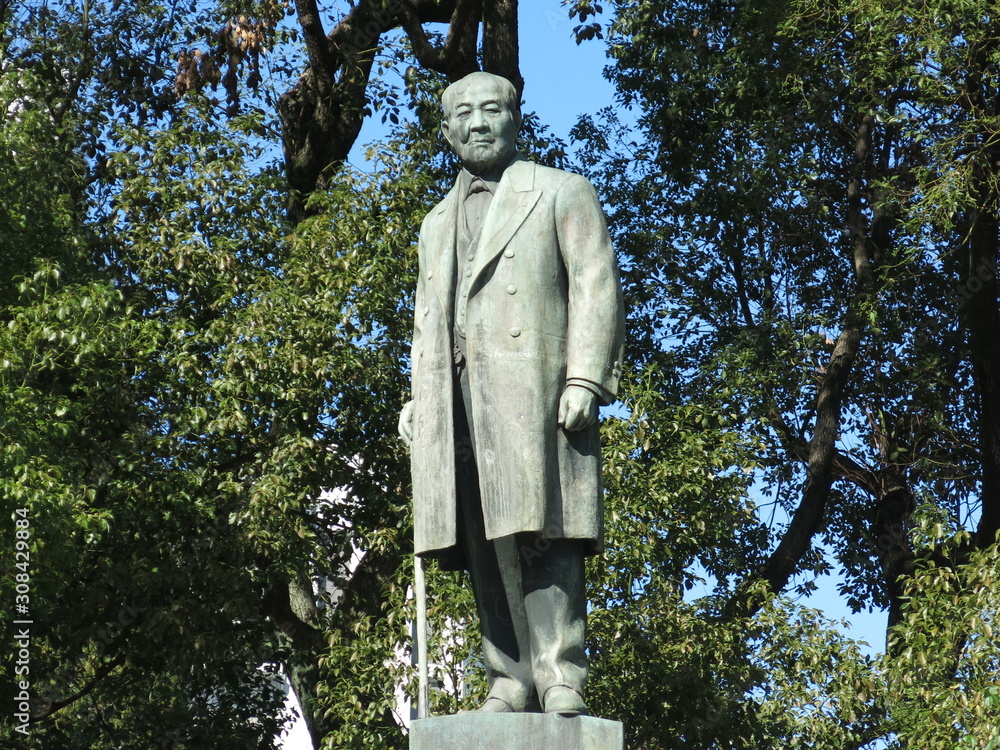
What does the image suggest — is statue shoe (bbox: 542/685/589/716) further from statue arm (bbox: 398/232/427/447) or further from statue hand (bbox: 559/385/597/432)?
statue arm (bbox: 398/232/427/447)

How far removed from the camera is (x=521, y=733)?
18.8 feet

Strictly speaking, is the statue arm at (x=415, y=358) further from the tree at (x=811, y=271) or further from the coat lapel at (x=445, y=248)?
the tree at (x=811, y=271)

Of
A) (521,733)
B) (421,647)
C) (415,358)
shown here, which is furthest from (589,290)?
(521,733)

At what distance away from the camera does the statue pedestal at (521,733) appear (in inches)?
225

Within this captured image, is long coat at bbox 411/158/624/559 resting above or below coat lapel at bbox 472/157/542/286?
below

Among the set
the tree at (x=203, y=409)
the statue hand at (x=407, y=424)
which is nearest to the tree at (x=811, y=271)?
the tree at (x=203, y=409)

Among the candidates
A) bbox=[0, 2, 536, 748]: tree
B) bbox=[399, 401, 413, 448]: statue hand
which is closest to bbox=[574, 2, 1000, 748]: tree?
bbox=[0, 2, 536, 748]: tree

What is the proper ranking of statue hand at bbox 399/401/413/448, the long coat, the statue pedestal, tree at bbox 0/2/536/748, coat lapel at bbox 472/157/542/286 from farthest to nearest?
tree at bbox 0/2/536/748, statue hand at bbox 399/401/413/448, coat lapel at bbox 472/157/542/286, the long coat, the statue pedestal

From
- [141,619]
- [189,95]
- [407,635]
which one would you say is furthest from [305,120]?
[407,635]

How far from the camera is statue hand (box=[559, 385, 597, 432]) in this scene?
19.6 ft

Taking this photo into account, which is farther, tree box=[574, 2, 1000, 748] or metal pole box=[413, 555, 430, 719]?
tree box=[574, 2, 1000, 748]

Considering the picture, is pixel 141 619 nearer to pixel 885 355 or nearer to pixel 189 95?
pixel 189 95

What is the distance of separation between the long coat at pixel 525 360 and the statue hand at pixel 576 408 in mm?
45

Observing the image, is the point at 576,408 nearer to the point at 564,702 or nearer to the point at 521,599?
the point at 521,599
